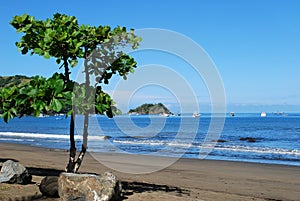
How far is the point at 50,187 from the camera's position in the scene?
8.51 metres

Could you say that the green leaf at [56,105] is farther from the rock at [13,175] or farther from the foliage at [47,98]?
the rock at [13,175]

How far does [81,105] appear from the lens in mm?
7398

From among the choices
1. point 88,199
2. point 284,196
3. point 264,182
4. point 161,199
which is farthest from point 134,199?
point 264,182

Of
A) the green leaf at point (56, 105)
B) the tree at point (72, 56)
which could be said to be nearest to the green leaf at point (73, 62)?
the tree at point (72, 56)

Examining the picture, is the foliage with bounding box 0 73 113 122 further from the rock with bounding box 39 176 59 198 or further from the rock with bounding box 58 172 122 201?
the rock with bounding box 39 176 59 198

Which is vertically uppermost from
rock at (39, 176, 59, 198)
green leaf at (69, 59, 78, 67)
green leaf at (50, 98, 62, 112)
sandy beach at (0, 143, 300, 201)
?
A: green leaf at (69, 59, 78, 67)

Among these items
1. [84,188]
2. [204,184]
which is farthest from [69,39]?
[204,184]

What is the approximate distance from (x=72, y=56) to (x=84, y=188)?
104 inches

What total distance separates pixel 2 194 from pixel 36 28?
12.1 feet

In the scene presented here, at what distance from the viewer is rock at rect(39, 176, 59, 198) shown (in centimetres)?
848

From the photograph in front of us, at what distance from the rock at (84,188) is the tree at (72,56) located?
88 centimetres

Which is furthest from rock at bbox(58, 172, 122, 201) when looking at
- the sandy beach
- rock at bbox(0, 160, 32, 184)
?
rock at bbox(0, 160, 32, 184)

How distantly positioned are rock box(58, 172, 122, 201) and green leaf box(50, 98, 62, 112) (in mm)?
1649

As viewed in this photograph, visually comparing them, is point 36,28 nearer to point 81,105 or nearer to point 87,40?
point 87,40
